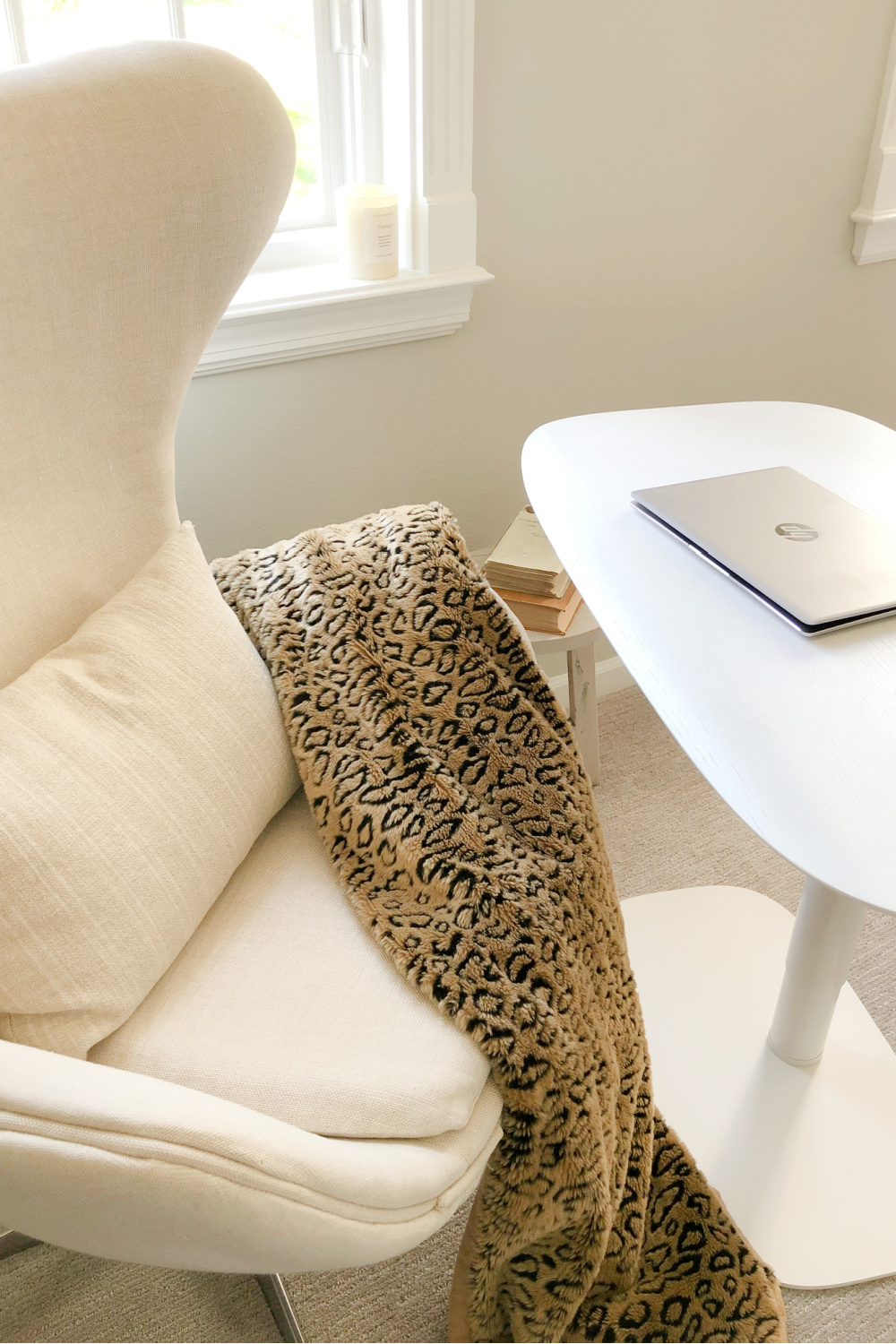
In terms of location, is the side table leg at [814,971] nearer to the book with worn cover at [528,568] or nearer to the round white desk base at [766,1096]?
the round white desk base at [766,1096]

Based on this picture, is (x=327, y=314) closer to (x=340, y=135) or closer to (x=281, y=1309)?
(x=340, y=135)

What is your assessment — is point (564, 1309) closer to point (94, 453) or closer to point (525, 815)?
point (525, 815)

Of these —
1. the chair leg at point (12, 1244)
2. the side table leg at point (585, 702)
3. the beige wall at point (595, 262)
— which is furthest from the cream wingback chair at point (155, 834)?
the side table leg at point (585, 702)

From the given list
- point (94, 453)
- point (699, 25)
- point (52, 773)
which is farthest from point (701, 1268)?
point (699, 25)

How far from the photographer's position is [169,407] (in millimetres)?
1154

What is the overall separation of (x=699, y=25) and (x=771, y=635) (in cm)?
117

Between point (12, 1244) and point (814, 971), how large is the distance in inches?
36.9

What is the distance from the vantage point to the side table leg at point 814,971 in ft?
3.79

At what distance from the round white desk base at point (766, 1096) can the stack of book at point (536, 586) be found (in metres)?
0.42

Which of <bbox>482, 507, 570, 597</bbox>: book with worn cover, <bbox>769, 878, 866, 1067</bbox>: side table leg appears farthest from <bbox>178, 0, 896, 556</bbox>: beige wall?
<bbox>769, 878, 866, 1067</bbox>: side table leg

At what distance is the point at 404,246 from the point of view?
1.59 metres

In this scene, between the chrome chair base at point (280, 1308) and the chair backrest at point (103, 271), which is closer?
the chair backrest at point (103, 271)

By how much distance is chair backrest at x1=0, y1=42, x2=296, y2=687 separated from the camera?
984 mm

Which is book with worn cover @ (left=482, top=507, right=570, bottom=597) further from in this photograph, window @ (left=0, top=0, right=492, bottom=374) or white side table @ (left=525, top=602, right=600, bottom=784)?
window @ (left=0, top=0, right=492, bottom=374)
